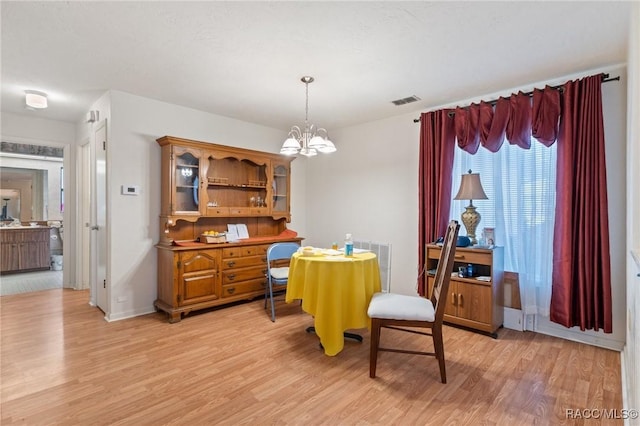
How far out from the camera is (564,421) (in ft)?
5.90

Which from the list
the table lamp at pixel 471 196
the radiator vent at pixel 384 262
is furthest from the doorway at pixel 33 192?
the table lamp at pixel 471 196

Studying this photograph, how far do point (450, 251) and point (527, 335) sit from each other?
1.56m

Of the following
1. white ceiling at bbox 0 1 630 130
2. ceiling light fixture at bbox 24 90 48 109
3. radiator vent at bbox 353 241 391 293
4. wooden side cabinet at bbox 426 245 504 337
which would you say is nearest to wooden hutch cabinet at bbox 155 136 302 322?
white ceiling at bbox 0 1 630 130

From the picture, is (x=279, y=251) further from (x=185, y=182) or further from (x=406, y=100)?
(x=406, y=100)

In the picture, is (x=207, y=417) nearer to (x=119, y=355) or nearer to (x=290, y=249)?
(x=119, y=355)

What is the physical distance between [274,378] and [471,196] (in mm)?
2431

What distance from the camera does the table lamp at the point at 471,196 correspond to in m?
3.15

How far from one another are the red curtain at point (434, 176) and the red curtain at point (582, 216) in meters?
1.02

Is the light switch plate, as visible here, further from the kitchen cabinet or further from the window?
the kitchen cabinet

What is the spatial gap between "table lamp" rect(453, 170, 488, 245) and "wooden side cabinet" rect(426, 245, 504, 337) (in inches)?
9.2

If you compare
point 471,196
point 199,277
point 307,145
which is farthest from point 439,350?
point 199,277

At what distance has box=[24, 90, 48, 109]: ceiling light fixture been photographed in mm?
3379

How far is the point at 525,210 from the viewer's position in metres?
3.12

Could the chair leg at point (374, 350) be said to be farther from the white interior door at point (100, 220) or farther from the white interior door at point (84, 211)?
the white interior door at point (84, 211)
